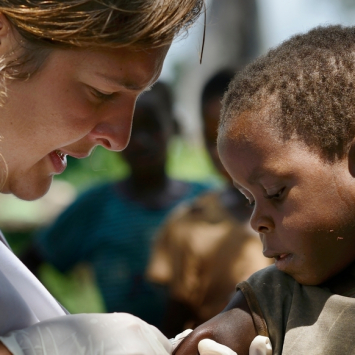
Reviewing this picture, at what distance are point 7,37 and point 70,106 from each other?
0.24 metres

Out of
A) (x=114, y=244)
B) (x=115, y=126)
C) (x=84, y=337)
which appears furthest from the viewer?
(x=114, y=244)

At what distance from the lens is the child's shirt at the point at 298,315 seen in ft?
5.09

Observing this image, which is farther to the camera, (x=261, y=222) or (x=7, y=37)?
(x=261, y=222)

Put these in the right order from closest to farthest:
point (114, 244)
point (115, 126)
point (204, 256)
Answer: point (115, 126) < point (204, 256) < point (114, 244)

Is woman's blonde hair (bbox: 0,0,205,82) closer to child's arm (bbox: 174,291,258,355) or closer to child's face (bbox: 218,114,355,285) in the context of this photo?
child's face (bbox: 218,114,355,285)

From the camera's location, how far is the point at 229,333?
1657 millimetres

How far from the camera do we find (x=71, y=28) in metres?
1.55

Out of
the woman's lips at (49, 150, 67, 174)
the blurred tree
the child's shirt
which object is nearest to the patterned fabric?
the woman's lips at (49, 150, 67, 174)

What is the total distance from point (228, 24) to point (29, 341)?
220 inches

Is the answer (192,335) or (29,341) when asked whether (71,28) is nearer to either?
(29,341)

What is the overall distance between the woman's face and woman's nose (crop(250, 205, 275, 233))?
17.4 inches

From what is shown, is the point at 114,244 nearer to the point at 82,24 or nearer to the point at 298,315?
the point at 298,315

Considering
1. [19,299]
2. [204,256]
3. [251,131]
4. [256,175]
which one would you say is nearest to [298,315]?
[256,175]

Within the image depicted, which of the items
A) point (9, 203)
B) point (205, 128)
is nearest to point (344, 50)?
point (205, 128)
